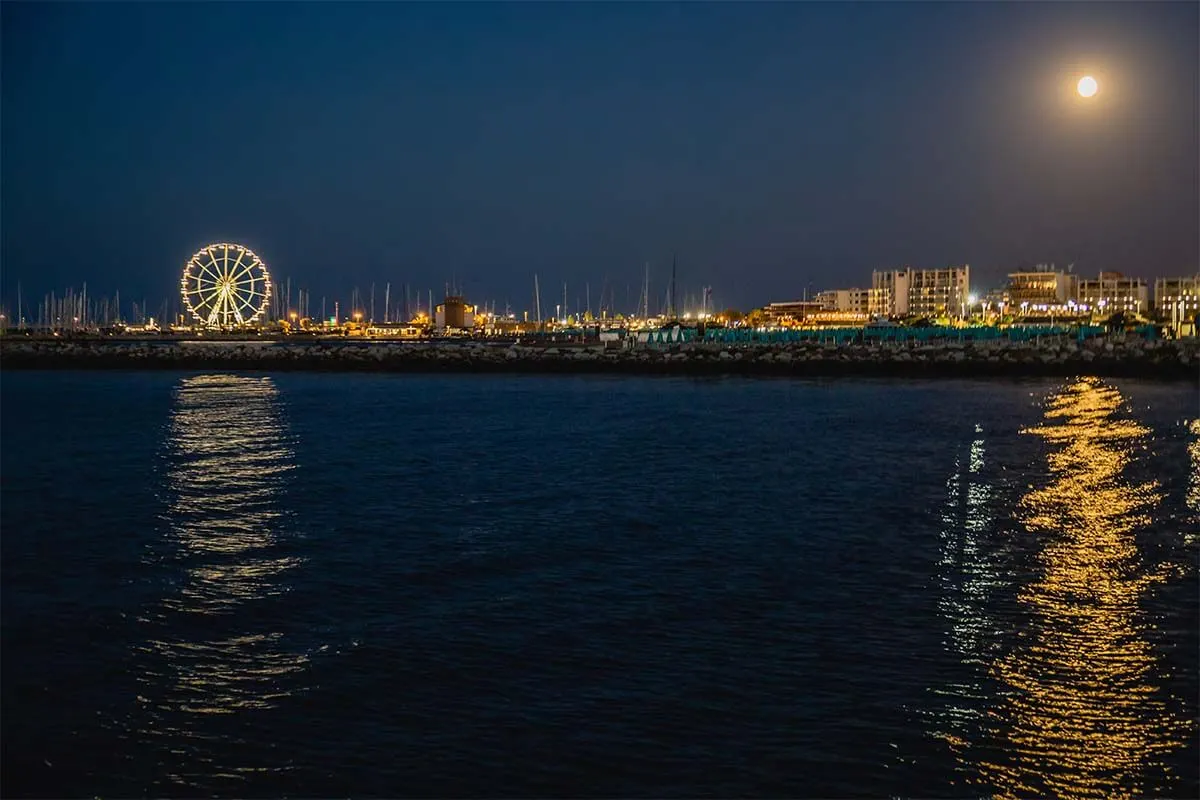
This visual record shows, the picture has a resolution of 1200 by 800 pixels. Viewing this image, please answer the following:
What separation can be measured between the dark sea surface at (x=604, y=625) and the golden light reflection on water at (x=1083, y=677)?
0.09ft

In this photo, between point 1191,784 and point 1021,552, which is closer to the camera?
point 1191,784

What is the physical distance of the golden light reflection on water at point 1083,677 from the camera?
16.5ft

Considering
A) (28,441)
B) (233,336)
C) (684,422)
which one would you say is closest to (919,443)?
(684,422)

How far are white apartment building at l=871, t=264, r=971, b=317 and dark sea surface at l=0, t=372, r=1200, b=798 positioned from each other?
492 ft

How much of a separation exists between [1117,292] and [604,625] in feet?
551

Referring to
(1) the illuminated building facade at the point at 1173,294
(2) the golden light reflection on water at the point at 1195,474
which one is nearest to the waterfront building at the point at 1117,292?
(1) the illuminated building facade at the point at 1173,294

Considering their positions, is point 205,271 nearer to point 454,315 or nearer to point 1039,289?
point 454,315

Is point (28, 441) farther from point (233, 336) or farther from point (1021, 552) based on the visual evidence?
point (233, 336)

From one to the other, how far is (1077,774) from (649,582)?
402 centimetres

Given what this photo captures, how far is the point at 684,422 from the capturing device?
22.4m

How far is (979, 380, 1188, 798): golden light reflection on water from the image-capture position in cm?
502

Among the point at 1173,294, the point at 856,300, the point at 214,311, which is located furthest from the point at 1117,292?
the point at 214,311

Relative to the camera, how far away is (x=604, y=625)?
7332mm

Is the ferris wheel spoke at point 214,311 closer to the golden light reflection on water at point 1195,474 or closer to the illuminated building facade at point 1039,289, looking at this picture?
the golden light reflection on water at point 1195,474
